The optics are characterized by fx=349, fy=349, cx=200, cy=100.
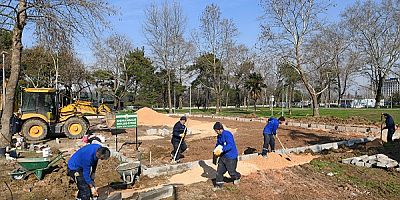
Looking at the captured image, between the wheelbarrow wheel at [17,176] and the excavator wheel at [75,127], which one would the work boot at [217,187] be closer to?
the wheelbarrow wheel at [17,176]

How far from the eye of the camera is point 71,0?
1016 cm

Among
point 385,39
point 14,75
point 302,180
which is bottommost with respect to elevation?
point 302,180

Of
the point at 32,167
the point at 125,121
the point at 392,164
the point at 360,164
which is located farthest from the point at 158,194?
the point at 392,164

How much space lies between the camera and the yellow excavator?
45.6 feet

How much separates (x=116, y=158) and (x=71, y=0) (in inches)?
188

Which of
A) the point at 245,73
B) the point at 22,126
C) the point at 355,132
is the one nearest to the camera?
the point at 22,126

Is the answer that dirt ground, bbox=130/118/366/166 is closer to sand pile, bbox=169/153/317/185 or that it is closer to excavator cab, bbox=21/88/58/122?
sand pile, bbox=169/153/317/185

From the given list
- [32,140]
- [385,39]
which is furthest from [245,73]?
[32,140]

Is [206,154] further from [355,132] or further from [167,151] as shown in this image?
[355,132]

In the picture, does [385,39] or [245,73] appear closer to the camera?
[385,39]

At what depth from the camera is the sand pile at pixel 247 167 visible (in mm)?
7758

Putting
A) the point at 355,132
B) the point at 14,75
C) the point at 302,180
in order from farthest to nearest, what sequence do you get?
the point at 355,132
the point at 14,75
the point at 302,180

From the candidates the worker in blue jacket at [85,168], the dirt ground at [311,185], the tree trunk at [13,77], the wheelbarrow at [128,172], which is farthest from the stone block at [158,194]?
the tree trunk at [13,77]

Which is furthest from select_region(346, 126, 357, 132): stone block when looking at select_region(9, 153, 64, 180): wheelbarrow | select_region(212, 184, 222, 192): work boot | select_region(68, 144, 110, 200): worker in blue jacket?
select_region(68, 144, 110, 200): worker in blue jacket
